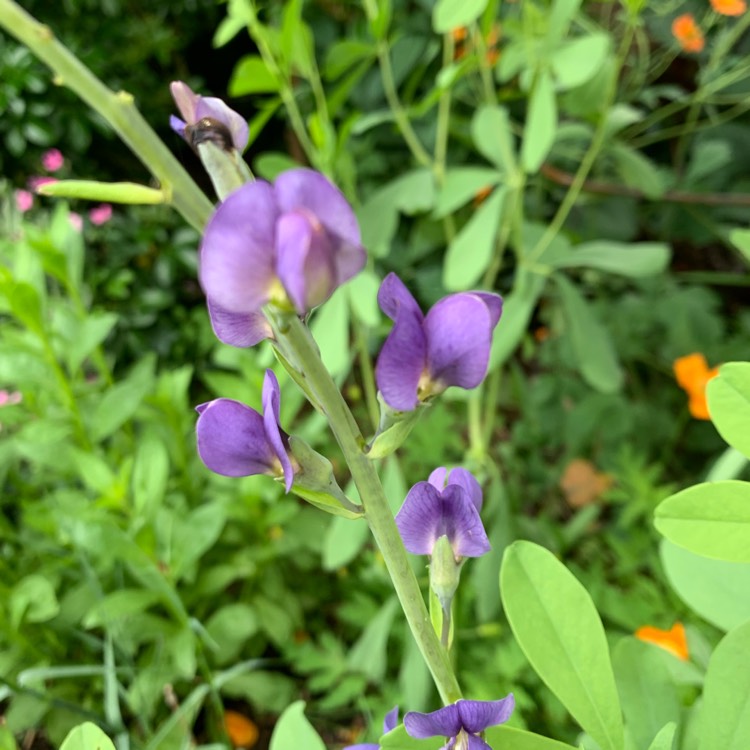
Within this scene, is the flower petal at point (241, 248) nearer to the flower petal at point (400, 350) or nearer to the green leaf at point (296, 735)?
the flower petal at point (400, 350)

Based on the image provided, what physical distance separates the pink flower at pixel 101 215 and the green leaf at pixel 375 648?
1.03 m

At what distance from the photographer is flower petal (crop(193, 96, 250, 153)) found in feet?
0.95

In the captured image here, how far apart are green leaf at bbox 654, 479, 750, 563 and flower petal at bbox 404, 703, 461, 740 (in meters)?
Result: 0.14

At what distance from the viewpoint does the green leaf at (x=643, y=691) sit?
1.35ft

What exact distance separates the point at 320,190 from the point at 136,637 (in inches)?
34.3

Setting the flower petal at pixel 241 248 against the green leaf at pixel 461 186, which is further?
the green leaf at pixel 461 186

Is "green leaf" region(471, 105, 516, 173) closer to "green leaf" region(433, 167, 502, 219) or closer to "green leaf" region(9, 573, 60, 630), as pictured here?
"green leaf" region(433, 167, 502, 219)

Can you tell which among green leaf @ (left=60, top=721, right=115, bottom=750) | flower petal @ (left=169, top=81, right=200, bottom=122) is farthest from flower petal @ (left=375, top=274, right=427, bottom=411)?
green leaf @ (left=60, top=721, right=115, bottom=750)

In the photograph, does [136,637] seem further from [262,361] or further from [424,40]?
[424,40]

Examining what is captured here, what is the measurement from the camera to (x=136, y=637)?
96cm

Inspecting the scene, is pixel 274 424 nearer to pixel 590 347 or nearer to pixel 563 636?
pixel 563 636

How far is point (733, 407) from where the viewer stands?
36 centimetres

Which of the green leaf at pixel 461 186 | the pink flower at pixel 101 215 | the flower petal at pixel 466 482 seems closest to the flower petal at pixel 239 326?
the flower petal at pixel 466 482

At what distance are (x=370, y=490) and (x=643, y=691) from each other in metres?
0.23
